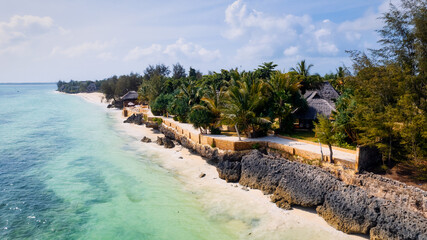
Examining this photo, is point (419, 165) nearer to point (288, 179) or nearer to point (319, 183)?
point (319, 183)

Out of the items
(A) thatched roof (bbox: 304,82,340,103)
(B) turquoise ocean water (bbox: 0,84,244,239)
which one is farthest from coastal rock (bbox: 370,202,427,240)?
(A) thatched roof (bbox: 304,82,340,103)

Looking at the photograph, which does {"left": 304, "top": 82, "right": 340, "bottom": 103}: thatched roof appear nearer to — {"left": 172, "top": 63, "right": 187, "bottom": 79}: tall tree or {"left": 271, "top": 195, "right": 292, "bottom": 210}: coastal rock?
{"left": 271, "top": 195, "right": 292, "bottom": 210}: coastal rock

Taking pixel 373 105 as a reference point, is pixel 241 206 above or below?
below

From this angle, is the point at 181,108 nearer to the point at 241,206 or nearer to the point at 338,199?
the point at 241,206

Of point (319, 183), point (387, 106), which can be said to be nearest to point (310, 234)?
point (319, 183)

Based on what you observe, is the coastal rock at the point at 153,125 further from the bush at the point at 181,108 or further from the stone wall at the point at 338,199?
the stone wall at the point at 338,199

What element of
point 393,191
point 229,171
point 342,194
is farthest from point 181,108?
point 393,191

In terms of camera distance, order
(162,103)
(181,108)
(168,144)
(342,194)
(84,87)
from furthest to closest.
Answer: (84,87) < (162,103) < (181,108) < (168,144) < (342,194)

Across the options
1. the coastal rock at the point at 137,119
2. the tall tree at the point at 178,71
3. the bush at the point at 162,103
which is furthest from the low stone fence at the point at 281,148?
the tall tree at the point at 178,71
